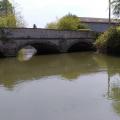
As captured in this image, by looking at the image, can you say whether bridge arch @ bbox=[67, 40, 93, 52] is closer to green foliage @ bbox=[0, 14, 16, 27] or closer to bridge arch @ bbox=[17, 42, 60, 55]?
bridge arch @ bbox=[17, 42, 60, 55]

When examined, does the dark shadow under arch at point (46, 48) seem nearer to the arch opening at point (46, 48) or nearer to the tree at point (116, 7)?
the arch opening at point (46, 48)

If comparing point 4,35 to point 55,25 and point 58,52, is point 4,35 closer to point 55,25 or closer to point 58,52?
point 58,52

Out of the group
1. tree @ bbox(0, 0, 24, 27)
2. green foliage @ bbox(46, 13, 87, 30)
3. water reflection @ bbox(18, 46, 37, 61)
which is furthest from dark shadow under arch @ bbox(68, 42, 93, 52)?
tree @ bbox(0, 0, 24, 27)

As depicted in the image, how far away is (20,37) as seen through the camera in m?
33.2

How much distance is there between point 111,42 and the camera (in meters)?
33.6

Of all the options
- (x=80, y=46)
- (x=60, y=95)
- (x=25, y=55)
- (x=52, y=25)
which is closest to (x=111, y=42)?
(x=80, y=46)

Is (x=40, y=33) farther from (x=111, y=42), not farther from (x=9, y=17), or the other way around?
(x=9, y=17)

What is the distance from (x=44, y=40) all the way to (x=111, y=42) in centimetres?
610

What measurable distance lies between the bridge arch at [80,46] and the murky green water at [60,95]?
56.3 ft

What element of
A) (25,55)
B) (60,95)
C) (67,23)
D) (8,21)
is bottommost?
(25,55)

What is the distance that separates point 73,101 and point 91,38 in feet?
89.7

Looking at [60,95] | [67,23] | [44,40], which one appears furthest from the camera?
[67,23]

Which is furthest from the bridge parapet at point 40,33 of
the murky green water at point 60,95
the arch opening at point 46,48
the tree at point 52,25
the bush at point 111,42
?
the murky green water at point 60,95

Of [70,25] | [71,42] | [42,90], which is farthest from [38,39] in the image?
[42,90]
